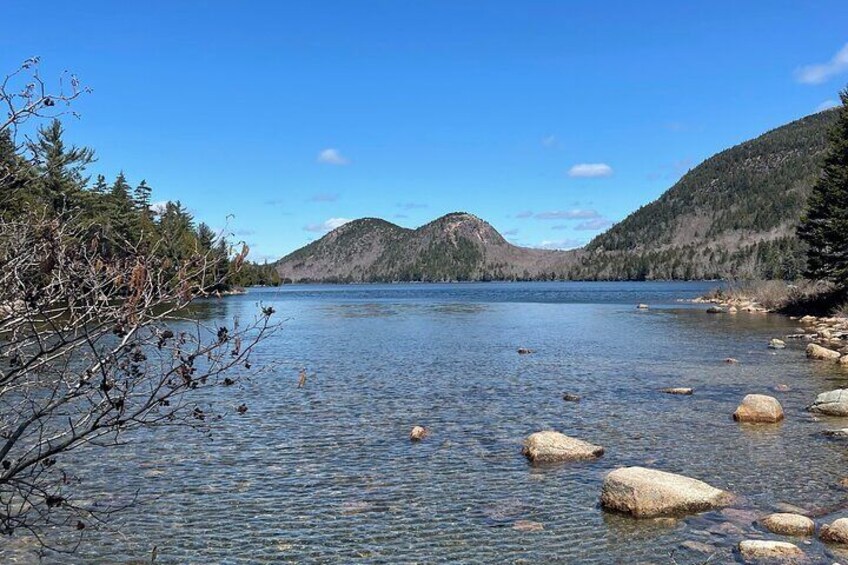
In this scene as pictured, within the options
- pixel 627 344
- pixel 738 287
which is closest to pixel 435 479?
pixel 627 344

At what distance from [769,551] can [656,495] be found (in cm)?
244

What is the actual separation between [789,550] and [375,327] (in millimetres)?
50318

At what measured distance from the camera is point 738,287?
91250 millimetres

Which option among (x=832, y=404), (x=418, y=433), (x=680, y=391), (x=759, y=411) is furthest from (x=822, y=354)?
(x=418, y=433)

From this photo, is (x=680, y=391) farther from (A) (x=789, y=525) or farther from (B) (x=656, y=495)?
(A) (x=789, y=525)

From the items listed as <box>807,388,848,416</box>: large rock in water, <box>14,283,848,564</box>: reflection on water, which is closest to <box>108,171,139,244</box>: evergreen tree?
<box>14,283,848,564</box>: reflection on water

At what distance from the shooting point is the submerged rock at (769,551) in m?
10.3

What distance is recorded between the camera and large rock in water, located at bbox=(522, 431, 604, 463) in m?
16.2

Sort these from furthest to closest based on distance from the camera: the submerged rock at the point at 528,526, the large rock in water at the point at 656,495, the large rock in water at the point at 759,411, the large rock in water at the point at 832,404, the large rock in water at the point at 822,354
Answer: the large rock in water at the point at 822,354 → the large rock in water at the point at 832,404 → the large rock in water at the point at 759,411 → the large rock in water at the point at 656,495 → the submerged rock at the point at 528,526

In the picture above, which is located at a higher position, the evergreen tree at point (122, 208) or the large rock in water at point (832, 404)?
the evergreen tree at point (122, 208)

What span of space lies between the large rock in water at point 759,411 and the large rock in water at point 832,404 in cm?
173

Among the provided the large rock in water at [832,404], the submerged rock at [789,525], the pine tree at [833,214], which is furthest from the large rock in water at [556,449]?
the pine tree at [833,214]

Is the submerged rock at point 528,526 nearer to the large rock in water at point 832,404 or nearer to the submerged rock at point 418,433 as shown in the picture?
the submerged rock at point 418,433

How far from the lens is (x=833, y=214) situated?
53.3m
